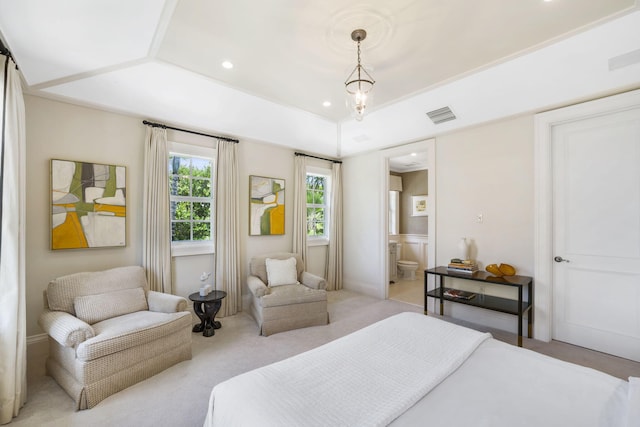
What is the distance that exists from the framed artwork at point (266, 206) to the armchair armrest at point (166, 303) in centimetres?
164

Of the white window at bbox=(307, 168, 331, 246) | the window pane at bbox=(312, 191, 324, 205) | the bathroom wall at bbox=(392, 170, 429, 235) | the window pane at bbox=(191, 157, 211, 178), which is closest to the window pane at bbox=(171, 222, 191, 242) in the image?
the window pane at bbox=(191, 157, 211, 178)

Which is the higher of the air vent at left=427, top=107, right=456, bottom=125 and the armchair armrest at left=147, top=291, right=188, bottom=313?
the air vent at left=427, top=107, right=456, bottom=125

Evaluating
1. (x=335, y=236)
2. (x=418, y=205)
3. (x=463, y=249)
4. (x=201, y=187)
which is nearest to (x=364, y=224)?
(x=335, y=236)

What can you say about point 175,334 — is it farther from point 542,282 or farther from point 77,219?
point 542,282

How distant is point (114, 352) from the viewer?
2102 millimetres

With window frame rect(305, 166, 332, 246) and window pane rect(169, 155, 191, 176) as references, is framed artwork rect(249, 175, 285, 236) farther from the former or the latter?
window pane rect(169, 155, 191, 176)

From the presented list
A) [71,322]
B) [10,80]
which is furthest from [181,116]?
[71,322]

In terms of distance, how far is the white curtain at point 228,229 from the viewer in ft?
12.6

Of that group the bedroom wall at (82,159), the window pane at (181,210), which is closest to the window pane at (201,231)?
the window pane at (181,210)

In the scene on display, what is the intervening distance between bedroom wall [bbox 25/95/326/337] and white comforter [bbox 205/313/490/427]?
2674 millimetres

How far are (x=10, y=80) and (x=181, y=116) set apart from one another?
159 cm

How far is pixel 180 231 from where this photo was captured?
3.74 metres

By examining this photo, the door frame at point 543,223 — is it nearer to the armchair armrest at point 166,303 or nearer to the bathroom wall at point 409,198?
the bathroom wall at point 409,198

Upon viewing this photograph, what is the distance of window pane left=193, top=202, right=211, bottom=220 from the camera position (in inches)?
152
